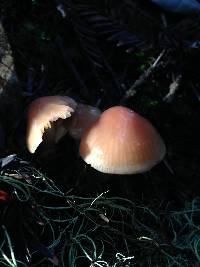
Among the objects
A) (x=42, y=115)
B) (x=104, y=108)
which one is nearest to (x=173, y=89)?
(x=104, y=108)

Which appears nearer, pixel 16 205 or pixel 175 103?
pixel 16 205

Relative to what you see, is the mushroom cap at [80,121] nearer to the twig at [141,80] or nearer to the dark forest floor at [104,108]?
the dark forest floor at [104,108]

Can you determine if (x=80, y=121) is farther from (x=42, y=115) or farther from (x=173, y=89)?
(x=173, y=89)

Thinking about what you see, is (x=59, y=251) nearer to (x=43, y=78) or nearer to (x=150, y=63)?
(x=43, y=78)

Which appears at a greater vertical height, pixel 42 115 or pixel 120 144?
pixel 42 115

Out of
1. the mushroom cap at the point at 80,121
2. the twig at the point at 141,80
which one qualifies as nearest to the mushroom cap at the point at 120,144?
the mushroom cap at the point at 80,121

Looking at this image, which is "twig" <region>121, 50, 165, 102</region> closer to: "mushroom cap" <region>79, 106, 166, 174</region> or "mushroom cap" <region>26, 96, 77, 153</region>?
"mushroom cap" <region>79, 106, 166, 174</region>

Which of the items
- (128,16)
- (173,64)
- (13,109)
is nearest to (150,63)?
(173,64)
